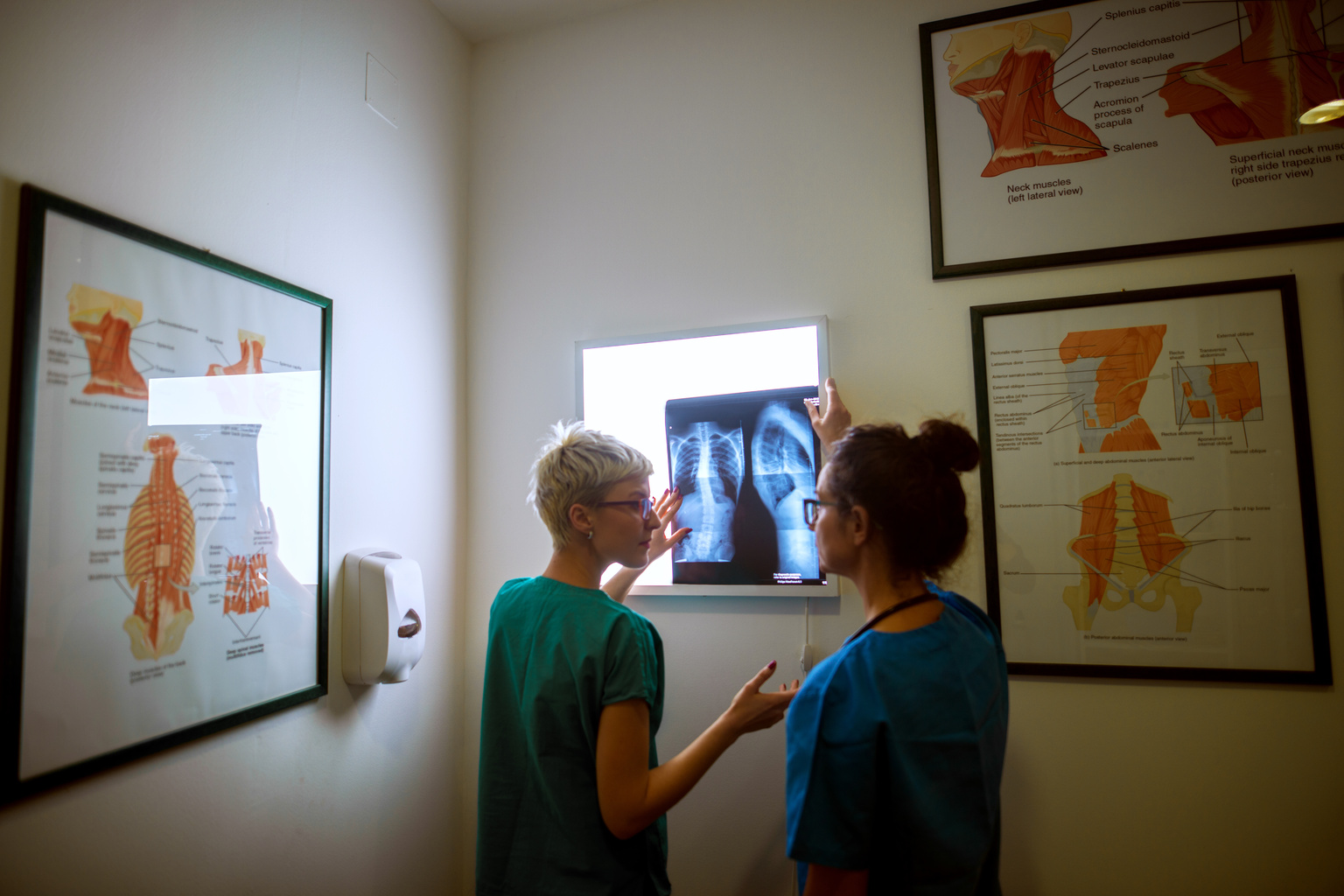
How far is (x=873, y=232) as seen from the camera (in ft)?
6.10

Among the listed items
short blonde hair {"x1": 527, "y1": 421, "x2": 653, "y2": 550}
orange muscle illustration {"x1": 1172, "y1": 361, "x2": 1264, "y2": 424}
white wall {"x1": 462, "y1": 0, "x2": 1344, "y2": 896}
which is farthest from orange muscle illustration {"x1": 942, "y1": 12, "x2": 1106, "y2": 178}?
short blonde hair {"x1": 527, "y1": 421, "x2": 653, "y2": 550}

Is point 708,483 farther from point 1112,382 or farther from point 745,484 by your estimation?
point 1112,382

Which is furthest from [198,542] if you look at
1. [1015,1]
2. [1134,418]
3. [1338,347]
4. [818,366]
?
[1338,347]

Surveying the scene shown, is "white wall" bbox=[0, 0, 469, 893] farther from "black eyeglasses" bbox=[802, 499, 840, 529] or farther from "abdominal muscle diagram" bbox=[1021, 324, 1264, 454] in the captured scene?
"abdominal muscle diagram" bbox=[1021, 324, 1264, 454]

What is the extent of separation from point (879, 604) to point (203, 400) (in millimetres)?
1251

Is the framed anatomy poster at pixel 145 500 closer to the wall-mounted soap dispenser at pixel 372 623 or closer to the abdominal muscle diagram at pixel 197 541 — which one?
the abdominal muscle diagram at pixel 197 541

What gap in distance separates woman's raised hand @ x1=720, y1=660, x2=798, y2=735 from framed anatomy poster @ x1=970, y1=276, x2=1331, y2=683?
717mm

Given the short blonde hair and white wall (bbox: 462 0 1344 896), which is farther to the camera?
white wall (bbox: 462 0 1344 896)

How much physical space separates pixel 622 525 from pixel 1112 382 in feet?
3.85

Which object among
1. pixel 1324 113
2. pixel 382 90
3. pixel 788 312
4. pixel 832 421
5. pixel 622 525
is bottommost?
pixel 622 525

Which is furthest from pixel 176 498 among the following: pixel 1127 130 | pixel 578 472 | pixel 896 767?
pixel 1127 130

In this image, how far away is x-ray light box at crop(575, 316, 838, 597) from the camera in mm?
1841

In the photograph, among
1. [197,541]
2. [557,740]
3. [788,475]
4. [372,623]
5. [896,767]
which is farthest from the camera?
[788,475]

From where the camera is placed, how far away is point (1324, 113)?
156cm
